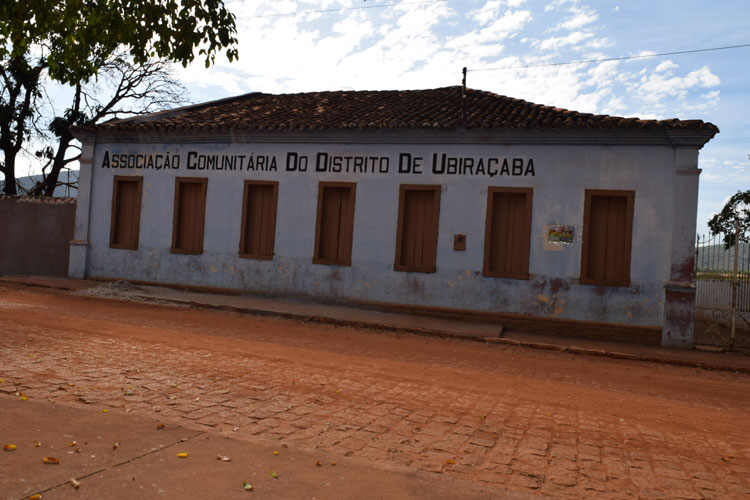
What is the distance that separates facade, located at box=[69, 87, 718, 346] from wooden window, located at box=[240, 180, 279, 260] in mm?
40

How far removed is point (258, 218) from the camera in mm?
15227

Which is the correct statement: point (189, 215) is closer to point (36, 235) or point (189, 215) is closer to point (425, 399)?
point (36, 235)

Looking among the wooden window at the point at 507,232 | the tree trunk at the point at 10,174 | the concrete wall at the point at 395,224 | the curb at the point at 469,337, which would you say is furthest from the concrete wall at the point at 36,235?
the wooden window at the point at 507,232

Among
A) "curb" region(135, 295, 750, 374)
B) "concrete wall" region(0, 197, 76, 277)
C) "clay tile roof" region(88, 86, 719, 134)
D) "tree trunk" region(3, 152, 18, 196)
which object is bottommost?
"curb" region(135, 295, 750, 374)

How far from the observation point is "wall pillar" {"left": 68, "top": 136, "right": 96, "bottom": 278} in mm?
16719

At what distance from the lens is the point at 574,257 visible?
41.4 feet

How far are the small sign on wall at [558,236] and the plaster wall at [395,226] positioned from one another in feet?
0.15

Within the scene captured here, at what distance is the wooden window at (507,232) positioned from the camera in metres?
13.0

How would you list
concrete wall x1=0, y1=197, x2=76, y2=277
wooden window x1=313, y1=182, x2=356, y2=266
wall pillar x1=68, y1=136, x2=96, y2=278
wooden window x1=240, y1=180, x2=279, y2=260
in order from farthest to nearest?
1. concrete wall x1=0, y1=197, x2=76, y2=277
2. wall pillar x1=68, y1=136, x2=96, y2=278
3. wooden window x1=240, y1=180, x2=279, y2=260
4. wooden window x1=313, y1=182, x2=356, y2=266

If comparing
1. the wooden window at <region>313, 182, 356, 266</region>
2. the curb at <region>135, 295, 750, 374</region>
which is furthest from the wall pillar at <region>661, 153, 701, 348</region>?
the wooden window at <region>313, 182, 356, 266</region>

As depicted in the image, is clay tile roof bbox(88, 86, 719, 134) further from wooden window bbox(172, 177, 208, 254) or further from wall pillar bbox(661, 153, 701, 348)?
wooden window bbox(172, 177, 208, 254)

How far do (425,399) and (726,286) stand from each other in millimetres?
9200

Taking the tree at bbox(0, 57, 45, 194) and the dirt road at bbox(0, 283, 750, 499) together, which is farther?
the tree at bbox(0, 57, 45, 194)

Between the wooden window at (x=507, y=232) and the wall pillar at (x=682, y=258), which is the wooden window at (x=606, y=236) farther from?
the wooden window at (x=507, y=232)
